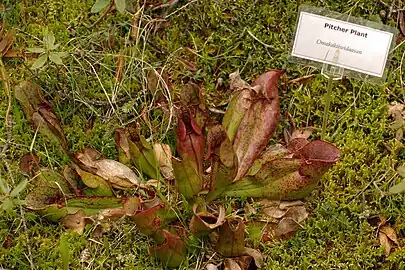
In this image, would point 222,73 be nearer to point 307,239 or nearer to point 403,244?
point 307,239

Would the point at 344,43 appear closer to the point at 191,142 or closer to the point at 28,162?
the point at 191,142

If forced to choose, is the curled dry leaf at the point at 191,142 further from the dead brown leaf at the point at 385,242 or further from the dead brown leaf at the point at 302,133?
the dead brown leaf at the point at 385,242

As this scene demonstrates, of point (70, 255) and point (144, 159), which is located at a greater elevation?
point (144, 159)

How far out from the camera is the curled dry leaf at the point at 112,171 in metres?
2.04

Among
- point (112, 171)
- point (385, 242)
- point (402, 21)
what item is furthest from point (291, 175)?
point (402, 21)

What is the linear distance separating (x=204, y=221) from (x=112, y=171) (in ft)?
1.25

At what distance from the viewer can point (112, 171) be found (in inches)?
80.7

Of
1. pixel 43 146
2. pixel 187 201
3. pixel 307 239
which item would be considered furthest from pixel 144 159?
pixel 307 239

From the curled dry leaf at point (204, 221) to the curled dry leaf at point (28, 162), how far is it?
56 centimetres

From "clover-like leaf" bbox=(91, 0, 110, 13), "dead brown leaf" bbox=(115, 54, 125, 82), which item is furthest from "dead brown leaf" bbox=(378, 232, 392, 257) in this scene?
"clover-like leaf" bbox=(91, 0, 110, 13)

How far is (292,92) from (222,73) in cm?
26

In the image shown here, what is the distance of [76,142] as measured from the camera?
2.18 meters

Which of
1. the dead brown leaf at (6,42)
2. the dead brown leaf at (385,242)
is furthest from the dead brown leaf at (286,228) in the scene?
the dead brown leaf at (6,42)

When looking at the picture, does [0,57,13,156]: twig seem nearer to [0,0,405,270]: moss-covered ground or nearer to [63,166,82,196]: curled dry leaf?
[0,0,405,270]: moss-covered ground
